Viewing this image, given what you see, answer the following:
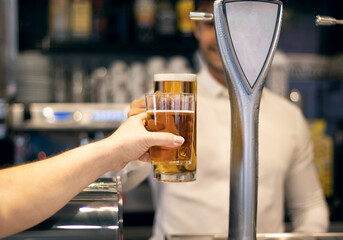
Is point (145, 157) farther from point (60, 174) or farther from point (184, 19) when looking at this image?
point (184, 19)

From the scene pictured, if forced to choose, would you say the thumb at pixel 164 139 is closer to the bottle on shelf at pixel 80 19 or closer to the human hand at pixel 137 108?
the human hand at pixel 137 108

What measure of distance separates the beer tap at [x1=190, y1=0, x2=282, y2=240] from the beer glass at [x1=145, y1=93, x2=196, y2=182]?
0.08m

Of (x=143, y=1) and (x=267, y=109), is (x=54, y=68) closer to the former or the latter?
(x=143, y=1)

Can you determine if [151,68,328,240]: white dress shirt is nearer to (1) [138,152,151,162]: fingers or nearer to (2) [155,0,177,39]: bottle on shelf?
(1) [138,152,151,162]: fingers

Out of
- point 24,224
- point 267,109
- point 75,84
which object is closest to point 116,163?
point 24,224

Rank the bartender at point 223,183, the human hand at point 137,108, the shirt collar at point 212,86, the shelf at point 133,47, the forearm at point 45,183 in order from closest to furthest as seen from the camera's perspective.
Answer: the forearm at point 45,183 < the human hand at point 137,108 < the bartender at point 223,183 < the shirt collar at point 212,86 < the shelf at point 133,47

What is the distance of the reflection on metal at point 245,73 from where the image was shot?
0.76 metres

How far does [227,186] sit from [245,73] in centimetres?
90

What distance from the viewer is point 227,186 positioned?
1.61 m

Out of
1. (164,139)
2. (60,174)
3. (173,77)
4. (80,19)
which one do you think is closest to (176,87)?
(173,77)

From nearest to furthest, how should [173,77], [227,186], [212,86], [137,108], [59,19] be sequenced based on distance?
[173,77] → [137,108] → [227,186] → [212,86] → [59,19]

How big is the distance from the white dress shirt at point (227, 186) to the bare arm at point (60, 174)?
2.68ft

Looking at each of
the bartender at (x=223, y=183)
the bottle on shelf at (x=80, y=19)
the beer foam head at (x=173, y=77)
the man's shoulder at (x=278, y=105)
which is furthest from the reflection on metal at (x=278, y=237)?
the bottle on shelf at (x=80, y=19)

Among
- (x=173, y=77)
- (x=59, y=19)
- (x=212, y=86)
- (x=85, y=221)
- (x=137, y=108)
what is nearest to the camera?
(x=85, y=221)
